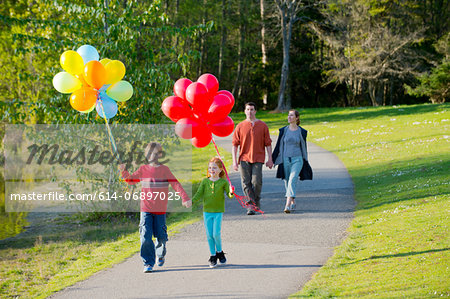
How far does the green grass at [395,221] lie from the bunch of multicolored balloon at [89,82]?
14.1 feet

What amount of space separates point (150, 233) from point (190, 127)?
6.24 feet

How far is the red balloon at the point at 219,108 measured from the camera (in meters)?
8.10

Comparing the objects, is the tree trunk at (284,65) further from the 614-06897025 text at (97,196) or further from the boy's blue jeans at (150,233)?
the boy's blue jeans at (150,233)

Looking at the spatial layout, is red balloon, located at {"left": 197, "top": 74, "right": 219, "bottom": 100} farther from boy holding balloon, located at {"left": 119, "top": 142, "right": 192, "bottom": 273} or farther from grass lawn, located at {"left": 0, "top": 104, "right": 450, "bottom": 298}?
grass lawn, located at {"left": 0, "top": 104, "right": 450, "bottom": 298}

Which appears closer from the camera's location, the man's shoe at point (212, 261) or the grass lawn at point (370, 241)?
the grass lawn at point (370, 241)

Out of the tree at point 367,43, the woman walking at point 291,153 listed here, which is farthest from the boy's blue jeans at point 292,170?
the tree at point 367,43

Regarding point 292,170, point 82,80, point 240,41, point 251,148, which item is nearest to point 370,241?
point 292,170

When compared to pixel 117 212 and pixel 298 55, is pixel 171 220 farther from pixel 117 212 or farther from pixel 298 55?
pixel 298 55

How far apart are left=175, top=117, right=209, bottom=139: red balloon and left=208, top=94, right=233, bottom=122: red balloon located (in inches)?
8.1

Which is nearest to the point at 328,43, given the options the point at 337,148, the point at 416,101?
the point at 416,101

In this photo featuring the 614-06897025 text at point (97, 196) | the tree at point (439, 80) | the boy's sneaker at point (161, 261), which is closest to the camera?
the 614-06897025 text at point (97, 196)

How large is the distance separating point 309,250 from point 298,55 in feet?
129

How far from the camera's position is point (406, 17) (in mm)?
42312

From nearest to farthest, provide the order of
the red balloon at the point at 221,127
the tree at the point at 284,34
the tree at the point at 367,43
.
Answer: the red balloon at the point at 221,127 < the tree at the point at 284,34 < the tree at the point at 367,43
